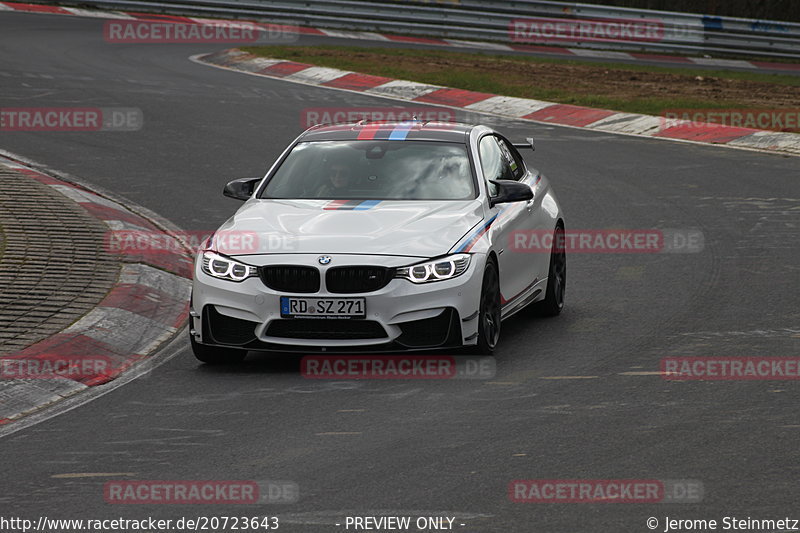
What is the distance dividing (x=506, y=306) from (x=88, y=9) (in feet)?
84.4

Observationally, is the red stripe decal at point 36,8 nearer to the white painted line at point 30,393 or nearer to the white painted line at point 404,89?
the white painted line at point 404,89

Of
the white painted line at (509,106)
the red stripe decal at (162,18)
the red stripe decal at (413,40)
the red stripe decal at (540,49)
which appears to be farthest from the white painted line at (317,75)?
the red stripe decal at (540,49)

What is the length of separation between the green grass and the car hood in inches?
524

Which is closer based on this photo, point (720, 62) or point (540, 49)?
point (720, 62)

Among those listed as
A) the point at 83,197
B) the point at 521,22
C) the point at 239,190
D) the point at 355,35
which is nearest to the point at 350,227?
the point at 239,190

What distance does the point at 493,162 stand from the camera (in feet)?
34.0

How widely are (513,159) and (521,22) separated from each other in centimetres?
2292

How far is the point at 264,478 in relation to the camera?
20.6 ft

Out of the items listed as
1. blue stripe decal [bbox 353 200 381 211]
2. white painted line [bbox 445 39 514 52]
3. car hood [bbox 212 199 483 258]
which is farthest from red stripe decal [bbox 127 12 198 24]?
blue stripe decal [bbox 353 200 381 211]

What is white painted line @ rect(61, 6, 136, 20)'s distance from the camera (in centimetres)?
3216

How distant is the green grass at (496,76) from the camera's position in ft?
75.1

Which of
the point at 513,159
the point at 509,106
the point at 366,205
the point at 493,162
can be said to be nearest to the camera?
the point at 366,205

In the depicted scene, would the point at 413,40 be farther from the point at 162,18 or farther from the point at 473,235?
the point at 473,235

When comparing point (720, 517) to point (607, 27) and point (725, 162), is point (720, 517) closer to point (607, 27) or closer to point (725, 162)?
point (725, 162)
